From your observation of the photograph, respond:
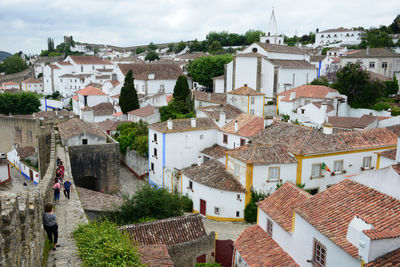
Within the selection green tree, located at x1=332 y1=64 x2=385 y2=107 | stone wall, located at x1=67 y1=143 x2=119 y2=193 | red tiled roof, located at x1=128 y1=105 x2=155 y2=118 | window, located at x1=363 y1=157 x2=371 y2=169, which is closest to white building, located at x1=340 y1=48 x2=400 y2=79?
green tree, located at x1=332 y1=64 x2=385 y2=107

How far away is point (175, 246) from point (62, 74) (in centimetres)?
6847

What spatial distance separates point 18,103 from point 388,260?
55915 millimetres

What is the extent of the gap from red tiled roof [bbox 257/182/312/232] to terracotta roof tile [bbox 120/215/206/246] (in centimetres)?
331

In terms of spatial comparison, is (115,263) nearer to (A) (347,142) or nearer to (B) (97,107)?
(A) (347,142)

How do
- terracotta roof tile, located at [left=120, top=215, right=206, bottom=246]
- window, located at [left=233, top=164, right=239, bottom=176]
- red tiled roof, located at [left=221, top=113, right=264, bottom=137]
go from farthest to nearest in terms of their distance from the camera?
1. red tiled roof, located at [left=221, top=113, right=264, bottom=137]
2. window, located at [left=233, top=164, right=239, bottom=176]
3. terracotta roof tile, located at [left=120, top=215, right=206, bottom=246]

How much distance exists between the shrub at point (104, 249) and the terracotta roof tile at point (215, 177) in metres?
10.4

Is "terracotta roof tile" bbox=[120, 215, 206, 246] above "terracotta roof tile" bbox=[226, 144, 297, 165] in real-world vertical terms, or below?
below

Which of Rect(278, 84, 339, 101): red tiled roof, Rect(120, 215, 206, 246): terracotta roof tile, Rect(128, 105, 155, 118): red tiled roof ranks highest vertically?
Rect(278, 84, 339, 101): red tiled roof

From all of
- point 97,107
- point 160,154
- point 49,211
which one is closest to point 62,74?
point 97,107

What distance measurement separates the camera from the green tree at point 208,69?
159ft

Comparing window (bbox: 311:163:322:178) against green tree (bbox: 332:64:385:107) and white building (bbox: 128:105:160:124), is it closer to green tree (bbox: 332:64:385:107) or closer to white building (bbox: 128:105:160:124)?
green tree (bbox: 332:64:385:107)

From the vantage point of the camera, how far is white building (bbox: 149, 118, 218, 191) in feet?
84.5

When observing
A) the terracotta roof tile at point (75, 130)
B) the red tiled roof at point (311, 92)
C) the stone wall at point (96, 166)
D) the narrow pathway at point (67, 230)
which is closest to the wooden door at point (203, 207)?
the stone wall at point (96, 166)

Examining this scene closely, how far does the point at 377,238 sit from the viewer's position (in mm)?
8078
